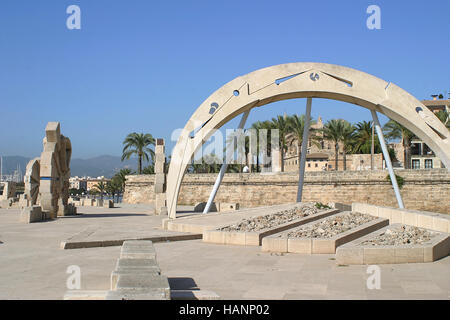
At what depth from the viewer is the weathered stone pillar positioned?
20797 millimetres

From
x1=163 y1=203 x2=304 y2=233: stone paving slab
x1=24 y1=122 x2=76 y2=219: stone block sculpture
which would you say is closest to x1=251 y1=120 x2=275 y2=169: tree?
x1=24 y1=122 x2=76 y2=219: stone block sculpture

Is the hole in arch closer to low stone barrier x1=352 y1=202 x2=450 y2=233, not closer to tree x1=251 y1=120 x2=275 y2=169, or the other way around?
low stone barrier x1=352 y1=202 x2=450 y2=233

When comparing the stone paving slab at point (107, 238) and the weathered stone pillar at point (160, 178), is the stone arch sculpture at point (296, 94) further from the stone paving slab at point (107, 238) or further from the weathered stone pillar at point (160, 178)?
the weathered stone pillar at point (160, 178)

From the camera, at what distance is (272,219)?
12.4 m

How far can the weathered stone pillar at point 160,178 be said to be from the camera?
68.2 feet

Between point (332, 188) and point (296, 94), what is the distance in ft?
50.6

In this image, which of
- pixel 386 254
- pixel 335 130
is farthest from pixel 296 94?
pixel 335 130

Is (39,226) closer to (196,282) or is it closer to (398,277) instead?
(196,282)

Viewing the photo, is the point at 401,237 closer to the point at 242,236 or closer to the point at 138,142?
the point at 242,236

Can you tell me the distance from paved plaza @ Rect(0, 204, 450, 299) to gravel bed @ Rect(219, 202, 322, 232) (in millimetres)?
1181

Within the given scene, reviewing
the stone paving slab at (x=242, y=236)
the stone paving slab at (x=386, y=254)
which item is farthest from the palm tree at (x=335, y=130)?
the stone paving slab at (x=386, y=254)

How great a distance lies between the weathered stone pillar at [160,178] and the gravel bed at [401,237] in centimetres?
1232

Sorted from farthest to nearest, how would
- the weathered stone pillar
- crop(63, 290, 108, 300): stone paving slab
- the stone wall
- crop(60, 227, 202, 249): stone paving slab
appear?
the stone wall < the weathered stone pillar < crop(60, 227, 202, 249): stone paving slab < crop(63, 290, 108, 300): stone paving slab
